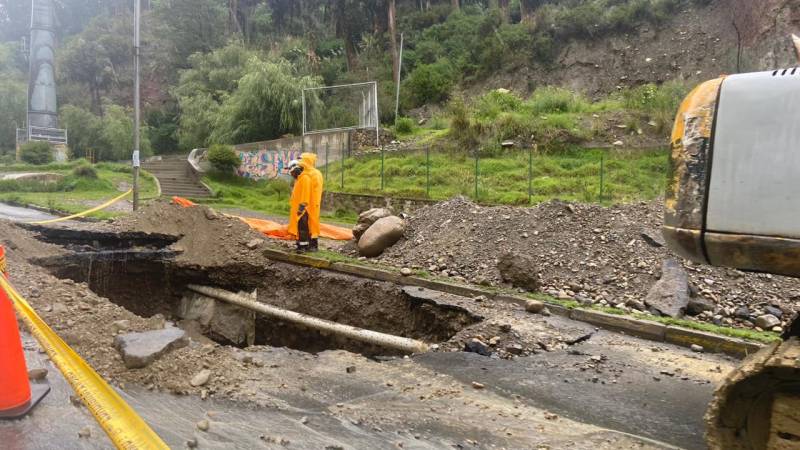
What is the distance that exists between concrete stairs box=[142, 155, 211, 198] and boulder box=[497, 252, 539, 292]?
19.9 metres

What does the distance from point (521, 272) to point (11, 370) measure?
19.2ft

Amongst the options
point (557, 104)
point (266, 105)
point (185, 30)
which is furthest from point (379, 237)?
point (185, 30)

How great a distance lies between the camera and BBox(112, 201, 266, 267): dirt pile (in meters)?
10.0

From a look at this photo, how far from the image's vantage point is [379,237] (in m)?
10.3

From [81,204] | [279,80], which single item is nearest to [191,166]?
[279,80]

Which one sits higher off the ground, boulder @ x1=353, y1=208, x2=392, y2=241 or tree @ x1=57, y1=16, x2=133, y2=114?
tree @ x1=57, y1=16, x2=133, y2=114

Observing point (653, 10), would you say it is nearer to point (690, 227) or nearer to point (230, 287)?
point (230, 287)

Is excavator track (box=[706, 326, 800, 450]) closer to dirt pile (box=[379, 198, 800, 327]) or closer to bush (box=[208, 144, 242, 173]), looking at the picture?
dirt pile (box=[379, 198, 800, 327])

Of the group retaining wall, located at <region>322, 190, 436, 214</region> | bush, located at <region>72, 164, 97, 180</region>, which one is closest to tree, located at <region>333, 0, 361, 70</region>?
bush, located at <region>72, 164, 97, 180</region>

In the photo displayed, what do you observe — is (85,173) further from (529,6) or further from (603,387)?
(529,6)

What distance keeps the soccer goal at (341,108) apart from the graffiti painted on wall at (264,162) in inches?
62.0

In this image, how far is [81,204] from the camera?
20.0m

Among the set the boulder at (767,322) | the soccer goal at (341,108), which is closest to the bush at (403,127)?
the soccer goal at (341,108)

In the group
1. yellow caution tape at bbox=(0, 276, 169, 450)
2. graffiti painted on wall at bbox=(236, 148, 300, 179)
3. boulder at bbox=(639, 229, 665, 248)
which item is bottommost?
yellow caution tape at bbox=(0, 276, 169, 450)
